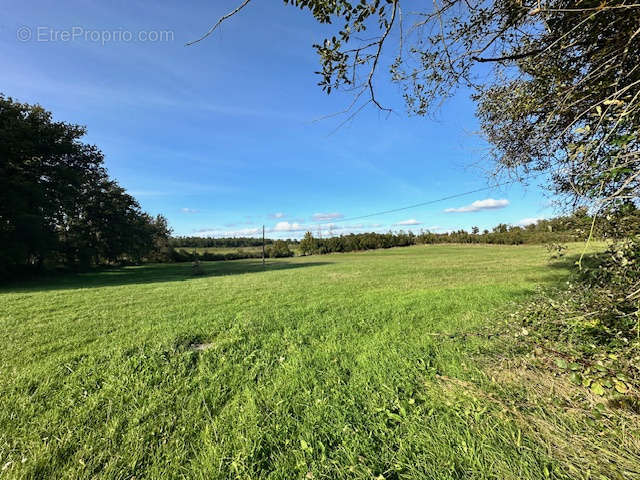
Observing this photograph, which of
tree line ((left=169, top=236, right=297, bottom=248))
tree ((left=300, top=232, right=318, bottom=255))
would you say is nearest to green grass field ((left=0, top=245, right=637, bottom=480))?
tree ((left=300, top=232, right=318, bottom=255))

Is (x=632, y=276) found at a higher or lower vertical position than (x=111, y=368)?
higher

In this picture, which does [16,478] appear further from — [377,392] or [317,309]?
[317,309]

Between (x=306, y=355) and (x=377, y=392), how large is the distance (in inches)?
50.0

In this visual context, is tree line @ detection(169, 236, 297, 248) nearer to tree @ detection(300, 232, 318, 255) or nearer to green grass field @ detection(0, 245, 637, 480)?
tree @ detection(300, 232, 318, 255)

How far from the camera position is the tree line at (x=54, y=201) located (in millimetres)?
14195

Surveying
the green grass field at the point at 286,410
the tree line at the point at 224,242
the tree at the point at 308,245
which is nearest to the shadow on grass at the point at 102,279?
the green grass field at the point at 286,410

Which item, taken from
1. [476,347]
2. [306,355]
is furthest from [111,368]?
[476,347]

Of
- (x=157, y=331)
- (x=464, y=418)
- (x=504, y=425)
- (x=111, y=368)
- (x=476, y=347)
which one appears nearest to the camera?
(x=504, y=425)

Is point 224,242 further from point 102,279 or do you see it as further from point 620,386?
point 620,386

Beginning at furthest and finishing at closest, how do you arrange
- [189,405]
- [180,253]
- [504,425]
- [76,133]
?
[180,253]
[76,133]
[189,405]
[504,425]

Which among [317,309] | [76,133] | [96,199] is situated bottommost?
[317,309]

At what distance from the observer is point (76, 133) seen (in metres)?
19.7

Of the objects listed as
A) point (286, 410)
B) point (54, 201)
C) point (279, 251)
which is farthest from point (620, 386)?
point (279, 251)

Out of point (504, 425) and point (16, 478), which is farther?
point (504, 425)
